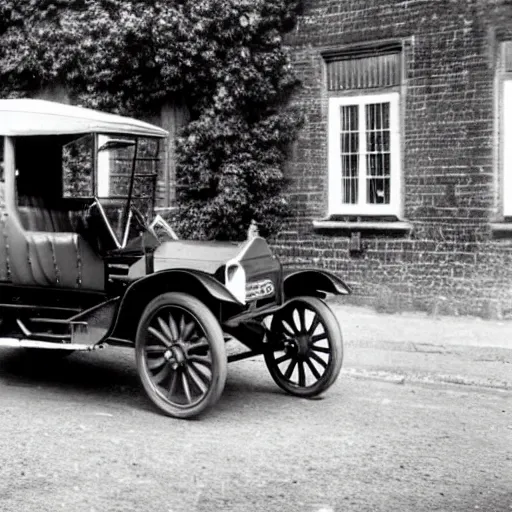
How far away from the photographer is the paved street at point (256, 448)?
4906mm

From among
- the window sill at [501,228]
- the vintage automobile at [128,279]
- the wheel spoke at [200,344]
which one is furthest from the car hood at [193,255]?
the window sill at [501,228]

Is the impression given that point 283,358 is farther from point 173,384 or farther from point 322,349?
point 173,384

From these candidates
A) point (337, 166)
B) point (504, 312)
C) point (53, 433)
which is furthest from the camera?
point (337, 166)

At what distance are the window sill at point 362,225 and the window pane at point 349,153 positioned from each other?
0.34 metres

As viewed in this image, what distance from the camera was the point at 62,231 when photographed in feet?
25.3

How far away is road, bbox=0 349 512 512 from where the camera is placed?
490cm

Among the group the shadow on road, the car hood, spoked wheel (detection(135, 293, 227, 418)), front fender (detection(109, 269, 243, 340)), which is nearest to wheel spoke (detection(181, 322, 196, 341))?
spoked wheel (detection(135, 293, 227, 418))

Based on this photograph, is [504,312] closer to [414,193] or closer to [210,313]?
[414,193]

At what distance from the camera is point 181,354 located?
257 inches

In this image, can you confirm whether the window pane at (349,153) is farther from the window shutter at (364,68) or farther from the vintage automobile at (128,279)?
the vintage automobile at (128,279)

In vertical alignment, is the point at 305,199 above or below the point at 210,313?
above

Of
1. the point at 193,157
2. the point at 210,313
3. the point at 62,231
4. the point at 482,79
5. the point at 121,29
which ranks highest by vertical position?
the point at 121,29

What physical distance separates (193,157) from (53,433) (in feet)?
25.0

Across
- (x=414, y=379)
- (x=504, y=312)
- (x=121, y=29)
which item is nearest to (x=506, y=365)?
(x=414, y=379)
